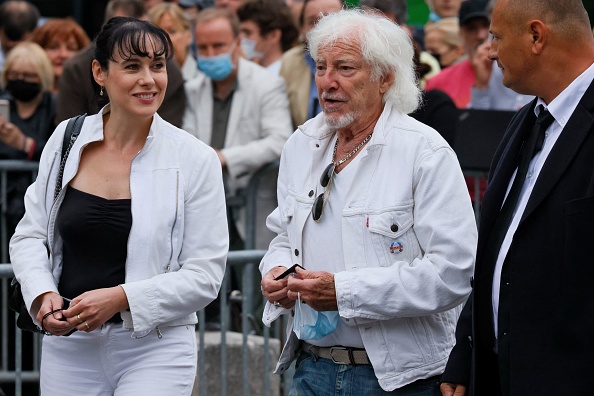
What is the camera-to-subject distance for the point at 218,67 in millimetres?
8078

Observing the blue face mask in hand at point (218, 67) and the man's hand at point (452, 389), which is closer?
the man's hand at point (452, 389)

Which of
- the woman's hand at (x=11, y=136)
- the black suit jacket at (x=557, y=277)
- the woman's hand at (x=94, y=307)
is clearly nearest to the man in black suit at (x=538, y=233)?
the black suit jacket at (x=557, y=277)

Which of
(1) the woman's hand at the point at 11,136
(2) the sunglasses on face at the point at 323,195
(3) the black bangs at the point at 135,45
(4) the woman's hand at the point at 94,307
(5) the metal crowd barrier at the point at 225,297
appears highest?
(3) the black bangs at the point at 135,45

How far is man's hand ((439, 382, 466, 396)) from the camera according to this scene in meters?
4.09

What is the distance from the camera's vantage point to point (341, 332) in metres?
4.45

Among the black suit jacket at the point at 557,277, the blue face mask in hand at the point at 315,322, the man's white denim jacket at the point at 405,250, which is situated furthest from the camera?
the blue face mask in hand at the point at 315,322

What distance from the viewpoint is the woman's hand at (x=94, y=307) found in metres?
4.44

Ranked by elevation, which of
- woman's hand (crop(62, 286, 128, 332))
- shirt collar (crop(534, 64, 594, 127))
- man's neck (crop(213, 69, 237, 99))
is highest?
shirt collar (crop(534, 64, 594, 127))

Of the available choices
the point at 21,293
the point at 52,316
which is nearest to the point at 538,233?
the point at 52,316

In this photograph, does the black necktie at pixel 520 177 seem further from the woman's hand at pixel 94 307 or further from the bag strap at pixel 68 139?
the bag strap at pixel 68 139

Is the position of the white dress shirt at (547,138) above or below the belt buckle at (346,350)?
above

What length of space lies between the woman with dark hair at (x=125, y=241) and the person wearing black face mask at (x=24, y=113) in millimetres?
2803

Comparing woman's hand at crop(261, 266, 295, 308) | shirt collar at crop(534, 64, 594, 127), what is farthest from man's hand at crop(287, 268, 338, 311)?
shirt collar at crop(534, 64, 594, 127)

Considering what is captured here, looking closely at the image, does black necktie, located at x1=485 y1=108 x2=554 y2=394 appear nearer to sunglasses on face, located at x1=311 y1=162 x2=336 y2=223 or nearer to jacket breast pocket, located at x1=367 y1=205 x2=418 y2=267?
jacket breast pocket, located at x1=367 y1=205 x2=418 y2=267
